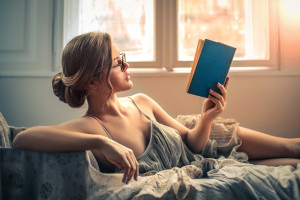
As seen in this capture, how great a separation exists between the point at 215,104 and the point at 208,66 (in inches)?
8.3

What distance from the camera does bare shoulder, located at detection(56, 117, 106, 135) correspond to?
3.54 feet

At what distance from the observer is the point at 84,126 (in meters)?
1.12


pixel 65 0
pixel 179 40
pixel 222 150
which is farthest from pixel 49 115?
pixel 222 150

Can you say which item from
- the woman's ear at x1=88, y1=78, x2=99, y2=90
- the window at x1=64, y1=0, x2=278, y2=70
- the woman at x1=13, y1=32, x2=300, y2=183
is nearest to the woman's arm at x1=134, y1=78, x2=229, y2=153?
the woman at x1=13, y1=32, x2=300, y2=183

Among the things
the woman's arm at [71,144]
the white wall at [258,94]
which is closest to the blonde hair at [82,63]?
the woman's arm at [71,144]

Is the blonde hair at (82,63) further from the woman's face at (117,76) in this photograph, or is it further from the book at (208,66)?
the book at (208,66)

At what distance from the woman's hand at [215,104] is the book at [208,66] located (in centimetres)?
2

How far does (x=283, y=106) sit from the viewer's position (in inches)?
78.2

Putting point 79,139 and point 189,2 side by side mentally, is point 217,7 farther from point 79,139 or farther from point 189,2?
point 79,139

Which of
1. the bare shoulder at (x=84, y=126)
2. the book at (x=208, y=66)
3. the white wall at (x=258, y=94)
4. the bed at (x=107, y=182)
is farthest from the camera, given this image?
the white wall at (x=258, y=94)

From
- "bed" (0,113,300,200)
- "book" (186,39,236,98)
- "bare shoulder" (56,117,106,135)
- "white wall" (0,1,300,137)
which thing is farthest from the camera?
"white wall" (0,1,300,137)

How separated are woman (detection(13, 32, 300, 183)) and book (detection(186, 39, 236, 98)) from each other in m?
0.05

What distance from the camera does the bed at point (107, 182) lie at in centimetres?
88

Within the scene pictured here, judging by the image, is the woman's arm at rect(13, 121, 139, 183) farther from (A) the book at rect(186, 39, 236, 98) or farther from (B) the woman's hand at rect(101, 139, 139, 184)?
(A) the book at rect(186, 39, 236, 98)
